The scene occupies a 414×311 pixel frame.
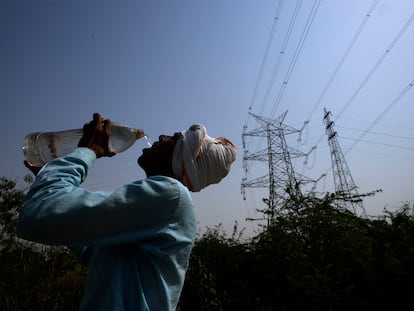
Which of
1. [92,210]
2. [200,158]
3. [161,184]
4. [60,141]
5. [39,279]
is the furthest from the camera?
[39,279]

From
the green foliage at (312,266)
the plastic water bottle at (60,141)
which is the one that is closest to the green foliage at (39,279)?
the green foliage at (312,266)

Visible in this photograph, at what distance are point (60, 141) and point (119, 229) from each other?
1.58m

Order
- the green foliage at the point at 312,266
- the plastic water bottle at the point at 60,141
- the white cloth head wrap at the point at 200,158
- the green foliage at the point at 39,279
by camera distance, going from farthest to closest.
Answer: the green foliage at the point at 39,279
the green foliage at the point at 312,266
the plastic water bottle at the point at 60,141
the white cloth head wrap at the point at 200,158

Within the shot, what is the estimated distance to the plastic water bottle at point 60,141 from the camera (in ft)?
7.25

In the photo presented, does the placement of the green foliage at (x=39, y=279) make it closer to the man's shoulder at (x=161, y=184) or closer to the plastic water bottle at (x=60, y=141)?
Result: the plastic water bottle at (x=60, y=141)

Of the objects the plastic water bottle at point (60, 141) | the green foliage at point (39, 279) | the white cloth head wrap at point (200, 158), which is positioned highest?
the plastic water bottle at point (60, 141)

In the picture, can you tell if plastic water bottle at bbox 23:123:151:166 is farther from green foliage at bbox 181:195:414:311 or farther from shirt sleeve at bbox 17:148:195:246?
green foliage at bbox 181:195:414:311

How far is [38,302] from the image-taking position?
5.04m

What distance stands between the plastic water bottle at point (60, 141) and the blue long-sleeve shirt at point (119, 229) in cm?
102

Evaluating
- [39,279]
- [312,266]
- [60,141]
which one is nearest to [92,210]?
[60,141]

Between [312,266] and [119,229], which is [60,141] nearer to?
[119,229]

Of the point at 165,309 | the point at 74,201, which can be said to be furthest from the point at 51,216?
the point at 165,309

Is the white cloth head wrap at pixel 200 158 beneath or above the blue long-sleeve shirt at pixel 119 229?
above

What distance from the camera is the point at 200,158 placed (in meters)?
1.75
